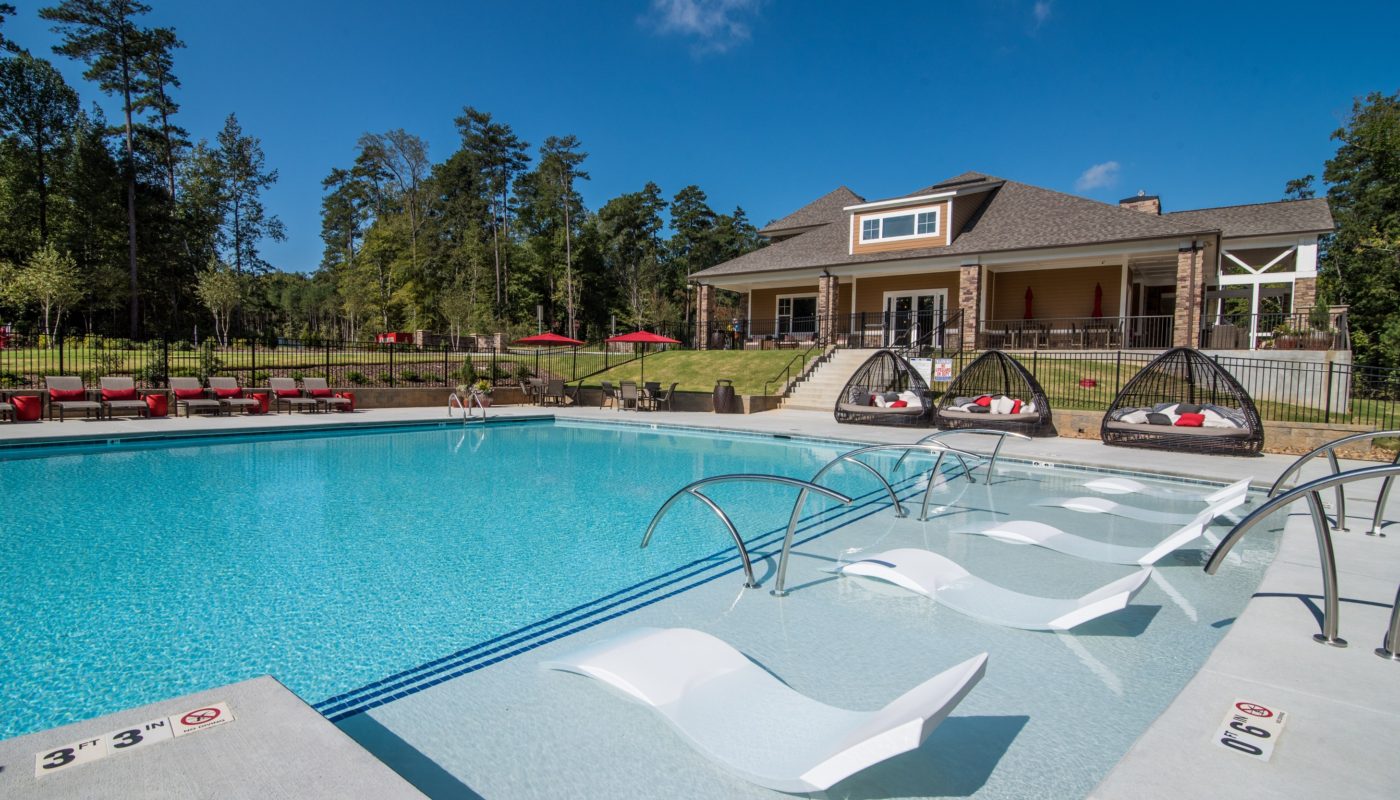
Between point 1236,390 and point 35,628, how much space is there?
1601 cm

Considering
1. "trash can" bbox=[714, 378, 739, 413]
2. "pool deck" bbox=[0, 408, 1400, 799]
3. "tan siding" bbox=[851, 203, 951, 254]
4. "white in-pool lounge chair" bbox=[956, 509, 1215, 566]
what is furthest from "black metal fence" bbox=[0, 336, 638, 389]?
"pool deck" bbox=[0, 408, 1400, 799]

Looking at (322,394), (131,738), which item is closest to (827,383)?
(322,394)

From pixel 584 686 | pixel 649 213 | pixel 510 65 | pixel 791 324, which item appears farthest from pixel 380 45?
pixel 649 213

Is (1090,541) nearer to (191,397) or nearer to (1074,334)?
(1074,334)

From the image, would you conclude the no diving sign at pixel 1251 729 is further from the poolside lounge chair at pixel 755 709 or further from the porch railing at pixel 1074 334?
the porch railing at pixel 1074 334

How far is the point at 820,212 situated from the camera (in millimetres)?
32156

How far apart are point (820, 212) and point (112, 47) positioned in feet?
116

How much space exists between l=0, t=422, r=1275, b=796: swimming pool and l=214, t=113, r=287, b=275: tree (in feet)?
154

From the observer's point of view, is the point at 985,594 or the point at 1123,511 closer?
the point at 985,594

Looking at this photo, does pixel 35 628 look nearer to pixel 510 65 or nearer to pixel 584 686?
pixel 584 686

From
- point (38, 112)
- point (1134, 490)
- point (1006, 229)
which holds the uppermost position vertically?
point (38, 112)

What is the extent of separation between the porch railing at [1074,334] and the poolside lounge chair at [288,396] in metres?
19.6

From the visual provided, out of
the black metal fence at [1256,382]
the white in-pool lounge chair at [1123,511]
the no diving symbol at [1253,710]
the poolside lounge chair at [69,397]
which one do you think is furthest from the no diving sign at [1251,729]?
the poolside lounge chair at [69,397]

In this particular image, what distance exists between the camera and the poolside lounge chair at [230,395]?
1580 centimetres
